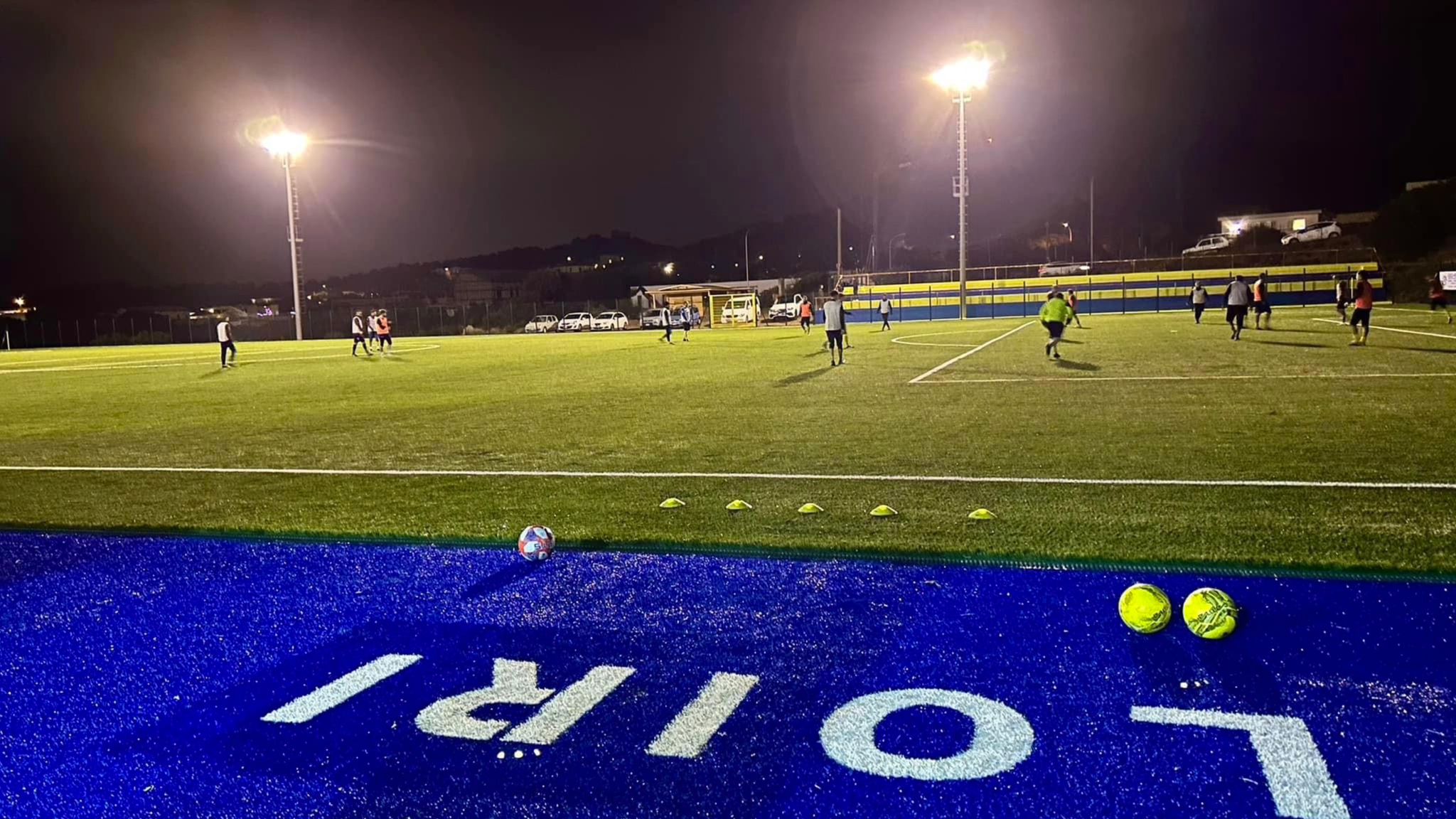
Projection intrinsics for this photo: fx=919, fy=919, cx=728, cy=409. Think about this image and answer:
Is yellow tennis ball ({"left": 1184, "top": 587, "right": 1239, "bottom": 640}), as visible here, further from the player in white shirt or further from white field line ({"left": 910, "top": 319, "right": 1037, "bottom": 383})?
the player in white shirt

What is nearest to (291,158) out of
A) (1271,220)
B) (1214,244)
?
(1214,244)

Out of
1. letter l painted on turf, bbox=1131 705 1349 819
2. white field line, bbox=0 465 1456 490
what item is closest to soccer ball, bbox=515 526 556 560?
white field line, bbox=0 465 1456 490

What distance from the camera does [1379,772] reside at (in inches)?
118

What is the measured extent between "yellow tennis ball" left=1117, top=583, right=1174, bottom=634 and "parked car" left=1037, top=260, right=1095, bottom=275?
60584 mm

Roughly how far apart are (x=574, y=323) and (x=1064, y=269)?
34.3 meters

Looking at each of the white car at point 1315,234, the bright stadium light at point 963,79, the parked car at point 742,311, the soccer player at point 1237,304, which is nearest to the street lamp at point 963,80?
the bright stadium light at point 963,79

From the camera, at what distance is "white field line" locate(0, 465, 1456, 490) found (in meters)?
7.16

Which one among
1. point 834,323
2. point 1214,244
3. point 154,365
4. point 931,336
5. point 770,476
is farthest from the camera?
point 1214,244

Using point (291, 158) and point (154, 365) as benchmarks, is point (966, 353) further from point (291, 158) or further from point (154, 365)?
point (291, 158)

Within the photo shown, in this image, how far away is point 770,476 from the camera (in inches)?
328

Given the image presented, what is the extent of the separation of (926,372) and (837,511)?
39.9 feet

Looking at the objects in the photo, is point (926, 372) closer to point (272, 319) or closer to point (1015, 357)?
point (1015, 357)

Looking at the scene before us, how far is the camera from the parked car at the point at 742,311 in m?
60.4

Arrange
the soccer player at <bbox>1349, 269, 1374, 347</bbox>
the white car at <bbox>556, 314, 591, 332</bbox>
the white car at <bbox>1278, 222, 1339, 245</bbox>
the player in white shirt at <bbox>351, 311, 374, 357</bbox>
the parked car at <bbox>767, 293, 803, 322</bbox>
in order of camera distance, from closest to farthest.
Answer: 1. the soccer player at <bbox>1349, 269, 1374, 347</bbox>
2. the player in white shirt at <bbox>351, 311, 374, 357</bbox>
3. the parked car at <bbox>767, 293, 803, 322</bbox>
4. the white car at <bbox>556, 314, 591, 332</bbox>
5. the white car at <bbox>1278, 222, 1339, 245</bbox>
